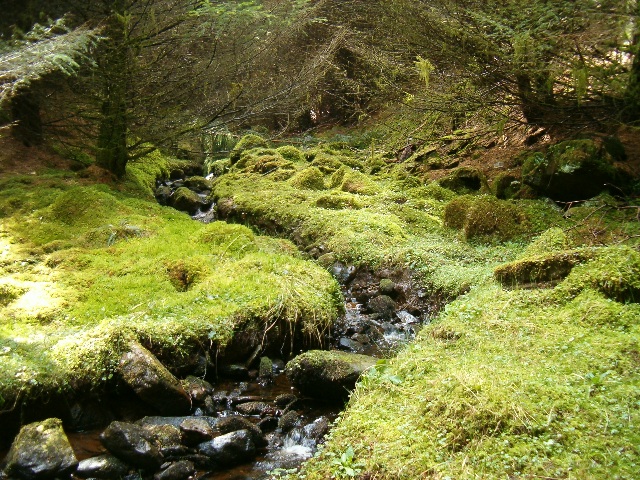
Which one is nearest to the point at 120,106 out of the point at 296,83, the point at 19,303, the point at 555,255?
the point at 296,83

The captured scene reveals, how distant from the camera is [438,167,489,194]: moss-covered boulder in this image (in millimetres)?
11203

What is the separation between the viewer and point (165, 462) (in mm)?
4164

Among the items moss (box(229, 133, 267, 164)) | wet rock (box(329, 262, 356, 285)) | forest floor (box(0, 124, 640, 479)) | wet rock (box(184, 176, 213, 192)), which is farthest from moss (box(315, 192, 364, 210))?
moss (box(229, 133, 267, 164))

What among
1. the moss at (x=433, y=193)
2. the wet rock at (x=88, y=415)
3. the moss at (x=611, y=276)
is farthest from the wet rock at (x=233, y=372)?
the moss at (x=433, y=193)

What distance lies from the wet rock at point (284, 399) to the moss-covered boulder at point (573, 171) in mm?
6240

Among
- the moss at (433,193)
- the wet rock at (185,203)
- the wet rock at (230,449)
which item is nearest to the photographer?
the wet rock at (230,449)

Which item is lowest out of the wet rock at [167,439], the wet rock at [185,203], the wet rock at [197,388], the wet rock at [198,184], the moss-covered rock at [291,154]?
the wet rock at [198,184]

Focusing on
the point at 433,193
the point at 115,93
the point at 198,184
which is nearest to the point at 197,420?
the point at 115,93

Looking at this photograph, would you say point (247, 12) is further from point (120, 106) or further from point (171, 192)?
point (171, 192)

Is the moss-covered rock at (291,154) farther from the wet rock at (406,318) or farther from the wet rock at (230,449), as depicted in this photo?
the wet rock at (230,449)

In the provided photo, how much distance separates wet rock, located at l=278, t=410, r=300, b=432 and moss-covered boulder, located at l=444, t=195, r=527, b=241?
202 inches

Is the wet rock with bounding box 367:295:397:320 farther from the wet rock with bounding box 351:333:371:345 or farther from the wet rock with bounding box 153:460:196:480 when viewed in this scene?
the wet rock with bounding box 153:460:196:480

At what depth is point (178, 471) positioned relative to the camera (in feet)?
13.3

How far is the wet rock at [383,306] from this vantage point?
720cm
